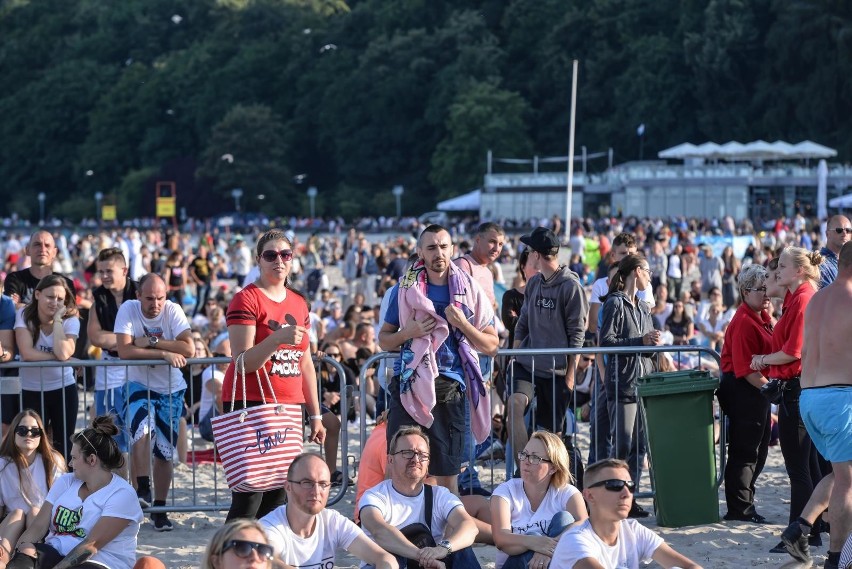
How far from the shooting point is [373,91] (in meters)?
81.1

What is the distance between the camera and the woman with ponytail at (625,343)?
823cm

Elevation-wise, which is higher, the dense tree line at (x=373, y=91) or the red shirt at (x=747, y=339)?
the dense tree line at (x=373, y=91)

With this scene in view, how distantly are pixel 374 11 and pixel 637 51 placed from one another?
1954cm

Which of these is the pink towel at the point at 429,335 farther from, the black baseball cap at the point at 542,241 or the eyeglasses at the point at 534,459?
the black baseball cap at the point at 542,241

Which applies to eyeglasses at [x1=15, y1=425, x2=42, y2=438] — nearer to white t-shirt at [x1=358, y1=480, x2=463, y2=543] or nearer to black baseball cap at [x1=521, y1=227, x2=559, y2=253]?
white t-shirt at [x1=358, y1=480, x2=463, y2=543]

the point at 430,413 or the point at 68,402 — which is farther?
the point at 68,402

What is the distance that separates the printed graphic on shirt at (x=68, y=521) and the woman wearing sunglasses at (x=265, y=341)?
26.7 inches

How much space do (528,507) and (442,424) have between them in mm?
652

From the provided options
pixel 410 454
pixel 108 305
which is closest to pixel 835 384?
pixel 410 454

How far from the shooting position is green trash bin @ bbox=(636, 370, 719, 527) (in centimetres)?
778

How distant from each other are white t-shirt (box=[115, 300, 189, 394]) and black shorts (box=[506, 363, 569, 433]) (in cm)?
188

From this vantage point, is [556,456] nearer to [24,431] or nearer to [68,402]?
[24,431]

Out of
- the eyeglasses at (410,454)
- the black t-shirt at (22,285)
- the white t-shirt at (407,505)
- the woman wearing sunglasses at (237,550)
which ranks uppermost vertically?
the black t-shirt at (22,285)

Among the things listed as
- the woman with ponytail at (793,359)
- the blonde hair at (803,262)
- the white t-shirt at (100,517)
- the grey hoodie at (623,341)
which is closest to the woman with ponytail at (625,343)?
the grey hoodie at (623,341)
